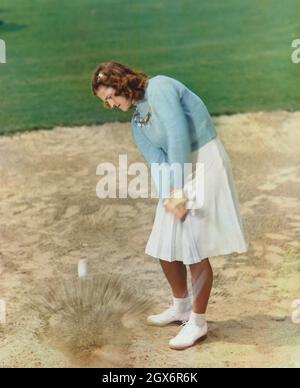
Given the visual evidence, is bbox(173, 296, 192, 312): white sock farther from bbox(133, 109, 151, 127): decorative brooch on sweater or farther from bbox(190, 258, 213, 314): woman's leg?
bbox(133, 109, 151, 127): decorative brooch on sweater

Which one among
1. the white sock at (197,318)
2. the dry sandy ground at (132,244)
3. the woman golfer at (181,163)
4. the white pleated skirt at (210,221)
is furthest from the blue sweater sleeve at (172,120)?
the dry sandy ground at (132,244)

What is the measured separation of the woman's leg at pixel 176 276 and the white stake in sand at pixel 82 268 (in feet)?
1.50

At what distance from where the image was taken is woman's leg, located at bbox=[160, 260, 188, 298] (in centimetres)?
321

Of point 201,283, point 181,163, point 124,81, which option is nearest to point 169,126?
point 181,163

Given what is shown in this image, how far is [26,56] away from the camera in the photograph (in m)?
3.75

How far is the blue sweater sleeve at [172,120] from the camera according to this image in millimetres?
2854

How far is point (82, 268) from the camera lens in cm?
358

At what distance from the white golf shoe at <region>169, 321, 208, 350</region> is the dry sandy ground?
1.2 inches

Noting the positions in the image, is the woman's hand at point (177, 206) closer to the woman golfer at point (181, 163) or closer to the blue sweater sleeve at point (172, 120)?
the woman golfer at point (181, 163)

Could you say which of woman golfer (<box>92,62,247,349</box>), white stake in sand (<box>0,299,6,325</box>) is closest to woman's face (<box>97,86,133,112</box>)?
woman golfer (<box>92,62,247,349</box>)

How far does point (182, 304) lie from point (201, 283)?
181 millimetres
